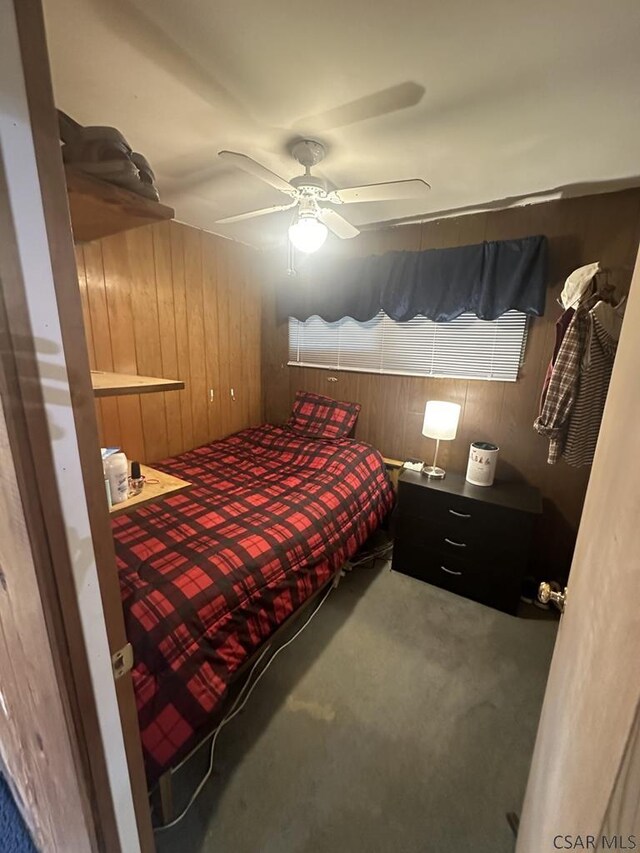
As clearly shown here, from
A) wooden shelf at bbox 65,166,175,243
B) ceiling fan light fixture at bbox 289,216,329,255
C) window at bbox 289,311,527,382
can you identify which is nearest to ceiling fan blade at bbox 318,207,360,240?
ceiling fan light fixture at bbox 289,216,329,255

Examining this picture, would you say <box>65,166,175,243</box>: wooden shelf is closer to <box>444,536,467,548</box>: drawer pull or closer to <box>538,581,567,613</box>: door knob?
<box>538,581,567,613</box>: door knob

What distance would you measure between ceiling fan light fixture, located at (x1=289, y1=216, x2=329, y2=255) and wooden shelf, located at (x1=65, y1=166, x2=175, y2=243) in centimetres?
87

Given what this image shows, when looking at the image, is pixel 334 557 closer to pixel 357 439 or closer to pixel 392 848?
pixel 392 848

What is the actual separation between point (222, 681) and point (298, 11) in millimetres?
2060

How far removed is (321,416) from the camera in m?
3.02

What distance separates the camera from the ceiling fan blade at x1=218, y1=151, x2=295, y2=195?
4.18ft

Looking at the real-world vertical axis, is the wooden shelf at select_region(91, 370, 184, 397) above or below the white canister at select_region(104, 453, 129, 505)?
above

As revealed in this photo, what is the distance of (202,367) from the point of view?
292 centimetres

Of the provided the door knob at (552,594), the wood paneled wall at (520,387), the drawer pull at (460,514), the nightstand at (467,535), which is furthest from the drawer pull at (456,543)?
the door knob at (552,594)

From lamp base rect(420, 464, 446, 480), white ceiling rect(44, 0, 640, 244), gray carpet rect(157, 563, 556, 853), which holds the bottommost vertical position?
gray carpet rect(157, 563, 556, 853)

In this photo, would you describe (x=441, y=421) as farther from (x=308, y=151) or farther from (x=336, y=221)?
(x=308, y=151)

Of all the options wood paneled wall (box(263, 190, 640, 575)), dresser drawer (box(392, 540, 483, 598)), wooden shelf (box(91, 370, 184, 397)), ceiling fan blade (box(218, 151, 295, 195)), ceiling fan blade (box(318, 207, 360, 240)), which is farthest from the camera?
dresser drawer (box(392, 540, 483, 598))

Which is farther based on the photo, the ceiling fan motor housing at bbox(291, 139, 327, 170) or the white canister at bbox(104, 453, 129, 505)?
the ceiling fan motor housing at bbox(291, 139, 327, 170)

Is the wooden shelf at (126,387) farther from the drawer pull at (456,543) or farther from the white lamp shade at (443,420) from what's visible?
the drawer pull at (456,543)
